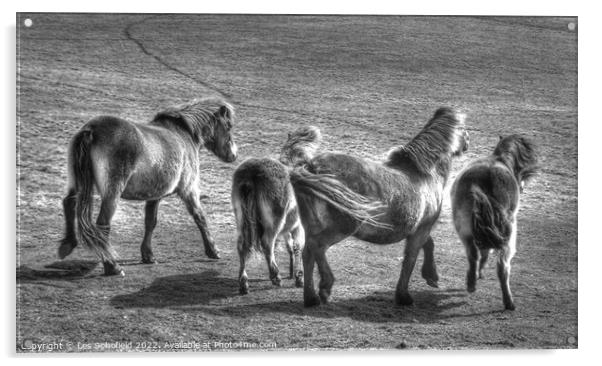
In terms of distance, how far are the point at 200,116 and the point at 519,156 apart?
2.02 m

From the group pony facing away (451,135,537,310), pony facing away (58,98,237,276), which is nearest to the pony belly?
pony facing away (58,98,237,276)

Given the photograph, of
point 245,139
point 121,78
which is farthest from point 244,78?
point 121,78

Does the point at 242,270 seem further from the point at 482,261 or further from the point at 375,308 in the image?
the point at 482,261

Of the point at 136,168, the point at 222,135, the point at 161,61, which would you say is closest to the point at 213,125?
the point at 222,135

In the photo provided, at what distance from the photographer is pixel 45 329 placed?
5098 mm

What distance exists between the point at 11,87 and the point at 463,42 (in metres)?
2.84

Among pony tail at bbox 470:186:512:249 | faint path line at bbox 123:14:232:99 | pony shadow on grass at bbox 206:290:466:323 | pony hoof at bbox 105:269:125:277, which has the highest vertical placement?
faint path line at bbox 123:14:232:99

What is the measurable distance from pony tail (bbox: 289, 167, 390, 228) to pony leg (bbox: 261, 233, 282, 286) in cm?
37

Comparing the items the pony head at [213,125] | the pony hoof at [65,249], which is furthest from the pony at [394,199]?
the pony hoof at [65,249]

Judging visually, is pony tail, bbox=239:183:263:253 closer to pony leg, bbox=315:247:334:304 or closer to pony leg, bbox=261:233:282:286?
pony leg, bbox=261:233:282:286

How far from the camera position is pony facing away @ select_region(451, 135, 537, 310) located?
5.32 meters

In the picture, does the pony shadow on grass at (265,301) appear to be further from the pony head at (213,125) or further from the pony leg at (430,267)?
the pony head at (213,125)

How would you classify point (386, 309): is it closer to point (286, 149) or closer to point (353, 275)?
point (353, 275)

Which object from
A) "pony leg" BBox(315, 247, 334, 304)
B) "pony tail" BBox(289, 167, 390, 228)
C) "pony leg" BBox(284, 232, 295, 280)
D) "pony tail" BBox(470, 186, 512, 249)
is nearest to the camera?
"pony tail" BBox(289, 167, 390, 228)
